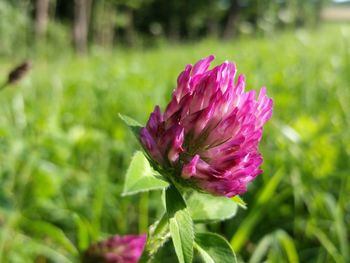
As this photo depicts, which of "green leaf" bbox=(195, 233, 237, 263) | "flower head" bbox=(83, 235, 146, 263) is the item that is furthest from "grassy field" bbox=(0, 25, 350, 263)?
"green leaf" bbox=(195, 233, 237, 263)

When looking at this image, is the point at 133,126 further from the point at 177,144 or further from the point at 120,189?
the point at 120,189

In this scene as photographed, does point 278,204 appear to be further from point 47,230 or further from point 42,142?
point 42,142

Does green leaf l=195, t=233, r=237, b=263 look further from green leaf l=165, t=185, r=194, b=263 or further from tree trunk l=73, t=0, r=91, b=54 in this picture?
tree trunk l=73, t=0, r=91, b=54

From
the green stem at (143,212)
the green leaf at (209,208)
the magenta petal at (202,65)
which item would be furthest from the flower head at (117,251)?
the green stem at (143,212)

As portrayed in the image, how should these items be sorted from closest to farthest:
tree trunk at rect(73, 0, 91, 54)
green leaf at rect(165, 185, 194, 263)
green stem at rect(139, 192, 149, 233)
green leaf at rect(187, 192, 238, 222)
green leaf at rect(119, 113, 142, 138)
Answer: green leaf at rect(165, 185, 194, 263), green leaf at rect(119, 113, 142, 138), green leaf at rect(187, 192, 238, 222), green stem at rect(139, 192, 149, 233), tree trunk at rect(73, 0, 91, 54)

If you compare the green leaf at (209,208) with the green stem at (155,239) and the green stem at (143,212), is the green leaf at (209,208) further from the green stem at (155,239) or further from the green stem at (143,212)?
the green stem at (143,212)

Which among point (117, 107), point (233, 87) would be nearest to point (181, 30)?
point (117, 107)

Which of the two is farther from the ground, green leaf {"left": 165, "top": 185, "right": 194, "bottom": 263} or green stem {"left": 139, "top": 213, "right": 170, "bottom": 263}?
green leaf {"left": 165, "top": 185, "right": 194, "bottom": 263}
